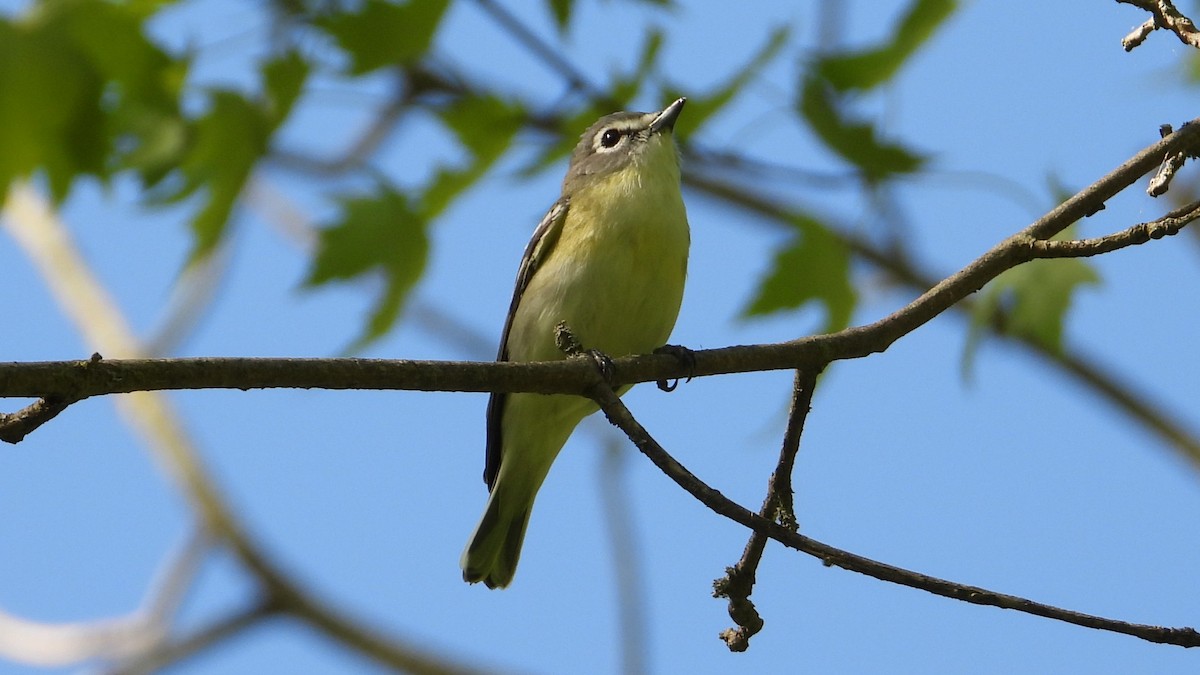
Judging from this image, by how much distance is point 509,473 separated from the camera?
587 cm

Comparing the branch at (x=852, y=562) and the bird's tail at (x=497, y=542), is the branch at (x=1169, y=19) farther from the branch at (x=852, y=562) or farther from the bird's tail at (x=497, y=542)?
the bird's tail at (x=497, y=542)

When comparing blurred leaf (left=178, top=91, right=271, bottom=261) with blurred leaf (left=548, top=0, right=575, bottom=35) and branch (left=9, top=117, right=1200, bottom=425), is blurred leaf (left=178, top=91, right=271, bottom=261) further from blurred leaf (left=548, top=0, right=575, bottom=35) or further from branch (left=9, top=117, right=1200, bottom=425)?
branch (left=9, top=117, right=1200, bottom=425)

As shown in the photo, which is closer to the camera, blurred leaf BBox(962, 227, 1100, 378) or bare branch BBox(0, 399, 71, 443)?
bare branch BBox(0, 399, 71, 443)

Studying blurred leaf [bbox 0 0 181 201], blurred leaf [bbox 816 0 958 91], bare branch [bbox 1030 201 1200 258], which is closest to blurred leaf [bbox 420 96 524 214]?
blurred leaf [bbox 0 0 181 201]

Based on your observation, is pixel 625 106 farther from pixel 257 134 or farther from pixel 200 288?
pixel 200 288

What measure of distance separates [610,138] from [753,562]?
3263 millimetres

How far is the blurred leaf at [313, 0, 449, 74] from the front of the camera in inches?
179

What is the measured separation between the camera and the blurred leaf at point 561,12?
4.60 metres

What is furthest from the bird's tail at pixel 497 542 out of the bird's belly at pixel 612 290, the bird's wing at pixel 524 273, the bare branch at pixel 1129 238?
the bare branch at pixel 1129 238

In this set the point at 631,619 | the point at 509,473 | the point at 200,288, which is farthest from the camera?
the point at 200,288

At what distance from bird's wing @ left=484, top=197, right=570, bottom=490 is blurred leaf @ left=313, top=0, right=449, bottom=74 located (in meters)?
1.14

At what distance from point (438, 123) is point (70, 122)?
135cm

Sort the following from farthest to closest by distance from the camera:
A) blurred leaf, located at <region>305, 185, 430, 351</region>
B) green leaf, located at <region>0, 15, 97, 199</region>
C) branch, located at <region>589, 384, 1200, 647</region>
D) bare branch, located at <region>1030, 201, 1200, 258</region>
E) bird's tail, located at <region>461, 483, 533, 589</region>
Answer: bird's tail, located at <region>461, 483, 533, 589</region>
blurred leaf, located at <region>305, 185, 430, 351</region>
green leaf, located at <region>0, 15, 97, 199</region>
bare branch, located at <region>1030, 201, 1200, 258</region>
branch, located at <region>589, 384, 1200, 647</region>

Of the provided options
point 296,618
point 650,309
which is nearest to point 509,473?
point 650,309
